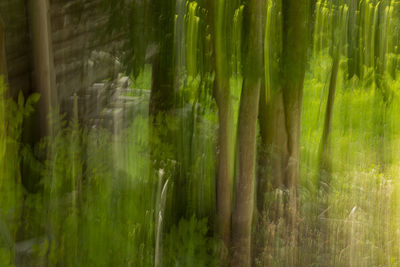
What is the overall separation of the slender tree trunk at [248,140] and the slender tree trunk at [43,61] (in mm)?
694

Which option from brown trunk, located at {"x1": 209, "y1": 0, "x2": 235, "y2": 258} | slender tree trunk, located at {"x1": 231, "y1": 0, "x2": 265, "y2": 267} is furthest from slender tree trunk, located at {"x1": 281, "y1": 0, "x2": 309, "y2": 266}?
brown trunk, located at {"x1": 209, "y1": 0, "x2": 235, "y2": 258}

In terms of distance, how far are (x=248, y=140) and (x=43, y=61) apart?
2.58 ft

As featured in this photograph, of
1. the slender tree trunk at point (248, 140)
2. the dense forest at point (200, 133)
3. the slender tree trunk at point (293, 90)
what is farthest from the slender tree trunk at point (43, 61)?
the slender tree trunk at point (293, 90)

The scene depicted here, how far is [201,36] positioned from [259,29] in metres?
0.23

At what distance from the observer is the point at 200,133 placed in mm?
1653

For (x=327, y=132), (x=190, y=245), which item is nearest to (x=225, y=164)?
(x=190, y=245)

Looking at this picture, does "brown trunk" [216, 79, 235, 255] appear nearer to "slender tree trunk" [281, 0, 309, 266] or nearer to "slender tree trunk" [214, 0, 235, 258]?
"slender tree trunk" [214, 0, 235, 258]

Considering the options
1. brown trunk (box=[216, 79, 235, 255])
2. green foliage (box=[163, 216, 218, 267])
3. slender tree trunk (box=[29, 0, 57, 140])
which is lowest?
green foliage (box=[163, 216, 218, 267])

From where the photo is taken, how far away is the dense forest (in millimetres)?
1387

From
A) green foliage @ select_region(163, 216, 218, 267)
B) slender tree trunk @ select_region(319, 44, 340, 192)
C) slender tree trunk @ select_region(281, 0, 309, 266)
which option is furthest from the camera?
slender tree trunk @ select_region(319, 44, 340, 192)

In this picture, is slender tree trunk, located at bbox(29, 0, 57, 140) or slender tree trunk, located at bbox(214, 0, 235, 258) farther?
slender tree trunk, located at bbox(214, 0, 235, 258)

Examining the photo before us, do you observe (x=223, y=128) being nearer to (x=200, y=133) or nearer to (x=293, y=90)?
(x=200, y=133)

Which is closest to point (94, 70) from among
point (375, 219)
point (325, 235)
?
point (325, 235)

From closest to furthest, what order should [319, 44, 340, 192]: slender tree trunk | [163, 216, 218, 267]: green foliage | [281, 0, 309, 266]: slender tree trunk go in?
[163, 216, 218, 267]: green foliage < [281, 0, 309, 266]: slender tree trunk < [319, 44, 340, 192]: slender tree trunk
